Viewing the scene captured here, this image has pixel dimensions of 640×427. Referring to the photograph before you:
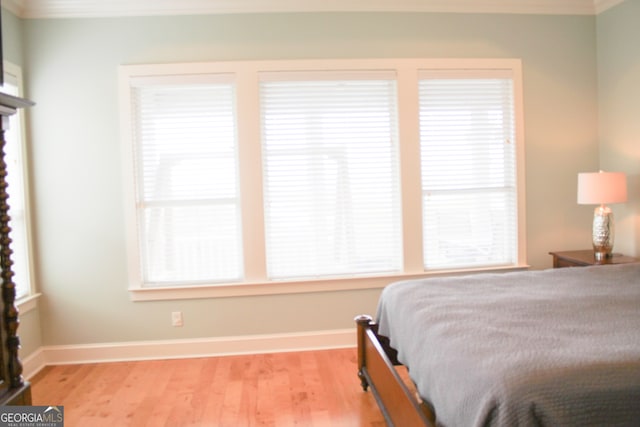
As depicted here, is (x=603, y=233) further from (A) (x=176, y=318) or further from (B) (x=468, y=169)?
(A) (x=176, y=318)

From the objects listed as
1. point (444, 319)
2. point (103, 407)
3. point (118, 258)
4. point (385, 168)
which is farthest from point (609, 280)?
point (118, 258)

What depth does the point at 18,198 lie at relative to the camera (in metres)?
3.21

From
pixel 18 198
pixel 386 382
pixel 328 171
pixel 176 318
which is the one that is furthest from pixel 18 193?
pixel 386 382

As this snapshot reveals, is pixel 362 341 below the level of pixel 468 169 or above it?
below

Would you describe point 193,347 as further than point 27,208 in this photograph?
Yes

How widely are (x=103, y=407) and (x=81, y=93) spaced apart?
2.27m

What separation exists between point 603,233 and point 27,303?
4.29 metres

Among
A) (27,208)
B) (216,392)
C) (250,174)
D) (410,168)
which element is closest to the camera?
(216,392)

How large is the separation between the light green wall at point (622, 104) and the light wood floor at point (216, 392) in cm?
250

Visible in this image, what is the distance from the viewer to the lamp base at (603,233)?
3195 mm

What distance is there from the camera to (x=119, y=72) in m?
3.29

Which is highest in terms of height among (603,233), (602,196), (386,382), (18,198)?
(18,198)

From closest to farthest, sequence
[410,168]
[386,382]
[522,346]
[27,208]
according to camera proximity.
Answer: [522,346] → [386,382] → [27,208] → [410,168]

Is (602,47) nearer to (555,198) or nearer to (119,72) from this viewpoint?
(555,198)
